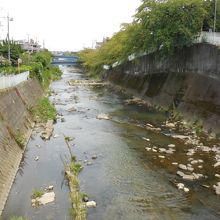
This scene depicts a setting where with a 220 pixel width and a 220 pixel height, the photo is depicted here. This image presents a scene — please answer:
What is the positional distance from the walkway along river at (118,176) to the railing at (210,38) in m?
9.18

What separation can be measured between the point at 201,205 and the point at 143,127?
584 inches

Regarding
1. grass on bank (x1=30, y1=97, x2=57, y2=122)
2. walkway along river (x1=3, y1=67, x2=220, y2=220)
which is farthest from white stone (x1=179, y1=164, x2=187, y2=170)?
grass on bank (x1=30, y1=97, x2=57, y2=122)

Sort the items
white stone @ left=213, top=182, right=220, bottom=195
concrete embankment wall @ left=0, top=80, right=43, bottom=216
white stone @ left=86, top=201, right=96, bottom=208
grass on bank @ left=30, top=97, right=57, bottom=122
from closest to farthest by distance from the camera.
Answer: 1. white stone @ left=86, top=201, right=96, bottom=208
2. white stone @ left=213, top=182, right=220, bottom=195
3. concrete embankment wall @ left=0, top=80, right=43, bottom=216
4. grass on bank @ left=30, top=97, right=57, bottom=122

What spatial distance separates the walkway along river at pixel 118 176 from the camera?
1366 centimetres

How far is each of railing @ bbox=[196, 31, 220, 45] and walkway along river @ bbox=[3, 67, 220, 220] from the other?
918 cm

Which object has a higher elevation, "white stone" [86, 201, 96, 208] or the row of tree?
the row of tree

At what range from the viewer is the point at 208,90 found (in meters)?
29.3

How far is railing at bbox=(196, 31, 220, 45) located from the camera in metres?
30.9

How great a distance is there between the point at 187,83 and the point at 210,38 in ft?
16.0

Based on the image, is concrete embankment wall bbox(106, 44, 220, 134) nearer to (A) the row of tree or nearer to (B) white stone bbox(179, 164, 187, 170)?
(A) the row of tree

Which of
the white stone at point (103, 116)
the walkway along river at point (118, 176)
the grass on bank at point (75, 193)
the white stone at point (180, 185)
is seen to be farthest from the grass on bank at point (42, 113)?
the white stone at point (180, 185)

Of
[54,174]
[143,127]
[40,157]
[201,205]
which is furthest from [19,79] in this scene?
[201,205]

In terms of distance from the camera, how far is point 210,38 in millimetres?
31938

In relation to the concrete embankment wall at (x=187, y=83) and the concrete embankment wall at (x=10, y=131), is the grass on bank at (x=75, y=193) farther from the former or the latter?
the concrete embankment wall at (x=187, y=83)
